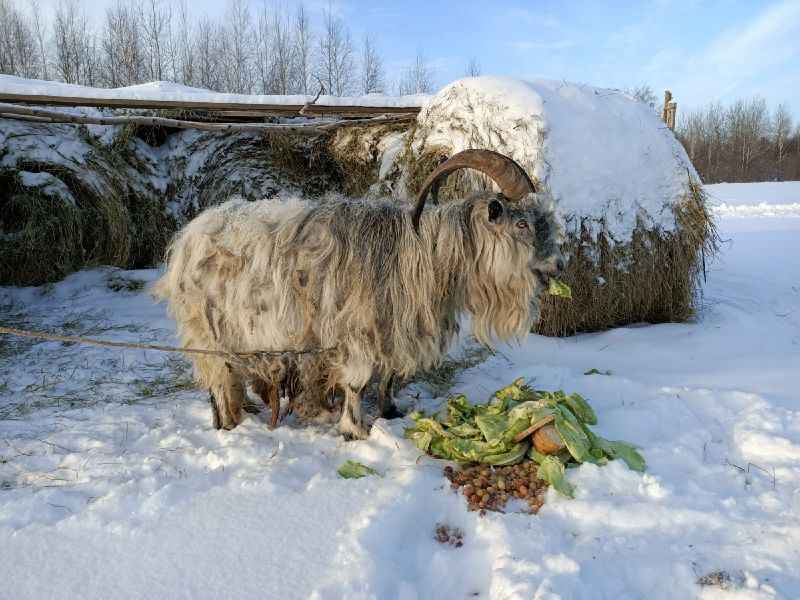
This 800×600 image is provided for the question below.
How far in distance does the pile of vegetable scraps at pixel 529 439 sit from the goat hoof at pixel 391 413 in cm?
39

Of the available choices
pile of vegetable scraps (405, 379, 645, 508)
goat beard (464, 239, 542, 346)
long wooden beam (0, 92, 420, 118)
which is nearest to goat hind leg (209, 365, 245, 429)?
pile of vegetable scraps (405, 379, 645, 508)

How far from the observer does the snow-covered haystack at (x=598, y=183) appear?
5.39 meters

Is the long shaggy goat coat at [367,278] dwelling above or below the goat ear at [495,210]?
below

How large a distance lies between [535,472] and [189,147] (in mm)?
7469

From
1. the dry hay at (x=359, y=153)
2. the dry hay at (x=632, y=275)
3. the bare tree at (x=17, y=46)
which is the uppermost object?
the bare tree at (x=17, y=46)

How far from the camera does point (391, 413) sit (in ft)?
13.2

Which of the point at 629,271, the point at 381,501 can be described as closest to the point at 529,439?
the point at 381,501

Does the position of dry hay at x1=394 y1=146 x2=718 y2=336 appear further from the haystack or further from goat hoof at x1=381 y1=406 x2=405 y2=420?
the haystack

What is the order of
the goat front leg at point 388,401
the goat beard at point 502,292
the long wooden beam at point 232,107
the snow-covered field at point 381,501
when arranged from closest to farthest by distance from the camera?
the snow-covered field at point 381,501 → the goat beard at point 502,292 → the goat front leg at point 388,401 → the long wooden beam at point 232,107

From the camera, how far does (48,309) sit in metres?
6.82

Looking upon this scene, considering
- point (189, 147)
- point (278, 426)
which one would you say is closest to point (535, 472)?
point (278, 426)

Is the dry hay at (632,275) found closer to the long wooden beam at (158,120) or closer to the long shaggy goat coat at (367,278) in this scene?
the long shaggy goat coat at (367,278)

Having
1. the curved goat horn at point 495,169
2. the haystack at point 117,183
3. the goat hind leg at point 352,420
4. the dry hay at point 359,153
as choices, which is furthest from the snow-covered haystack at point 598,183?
the haystack at point 117,183

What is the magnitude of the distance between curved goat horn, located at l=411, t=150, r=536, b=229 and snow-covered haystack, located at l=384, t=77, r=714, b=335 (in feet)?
6.74
